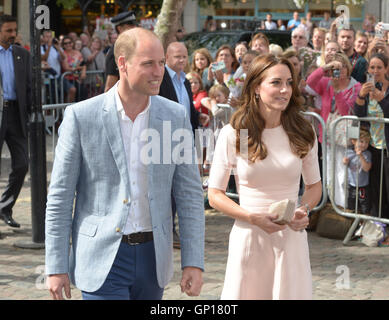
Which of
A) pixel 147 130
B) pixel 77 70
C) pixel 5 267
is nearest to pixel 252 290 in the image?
pixel 147 130

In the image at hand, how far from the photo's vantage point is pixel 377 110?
8.05m

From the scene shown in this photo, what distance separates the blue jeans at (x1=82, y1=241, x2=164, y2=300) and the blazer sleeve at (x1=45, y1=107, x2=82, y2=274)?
0.21m

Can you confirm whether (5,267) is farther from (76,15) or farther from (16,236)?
(76,15)

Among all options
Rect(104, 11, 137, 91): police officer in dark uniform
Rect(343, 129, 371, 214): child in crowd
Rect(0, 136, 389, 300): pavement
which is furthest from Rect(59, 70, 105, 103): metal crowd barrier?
Rect(343, 129, 371, 214): child in crowd

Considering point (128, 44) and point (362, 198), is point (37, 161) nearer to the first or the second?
point (362, 198)

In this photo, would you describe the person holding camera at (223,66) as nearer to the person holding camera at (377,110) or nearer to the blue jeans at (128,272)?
the person holding camera at (377,110)

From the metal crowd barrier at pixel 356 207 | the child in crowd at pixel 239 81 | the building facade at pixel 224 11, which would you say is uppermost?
the building facade at pixel 224 11

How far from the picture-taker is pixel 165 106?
146 inches

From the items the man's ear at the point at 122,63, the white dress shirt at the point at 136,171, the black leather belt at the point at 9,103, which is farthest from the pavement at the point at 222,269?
the man's ear at the point at 122,63

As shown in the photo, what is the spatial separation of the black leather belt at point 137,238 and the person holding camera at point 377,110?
15.9 feet

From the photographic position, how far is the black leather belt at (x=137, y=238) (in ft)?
11.7

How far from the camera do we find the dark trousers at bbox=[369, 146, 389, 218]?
26.8 feet
